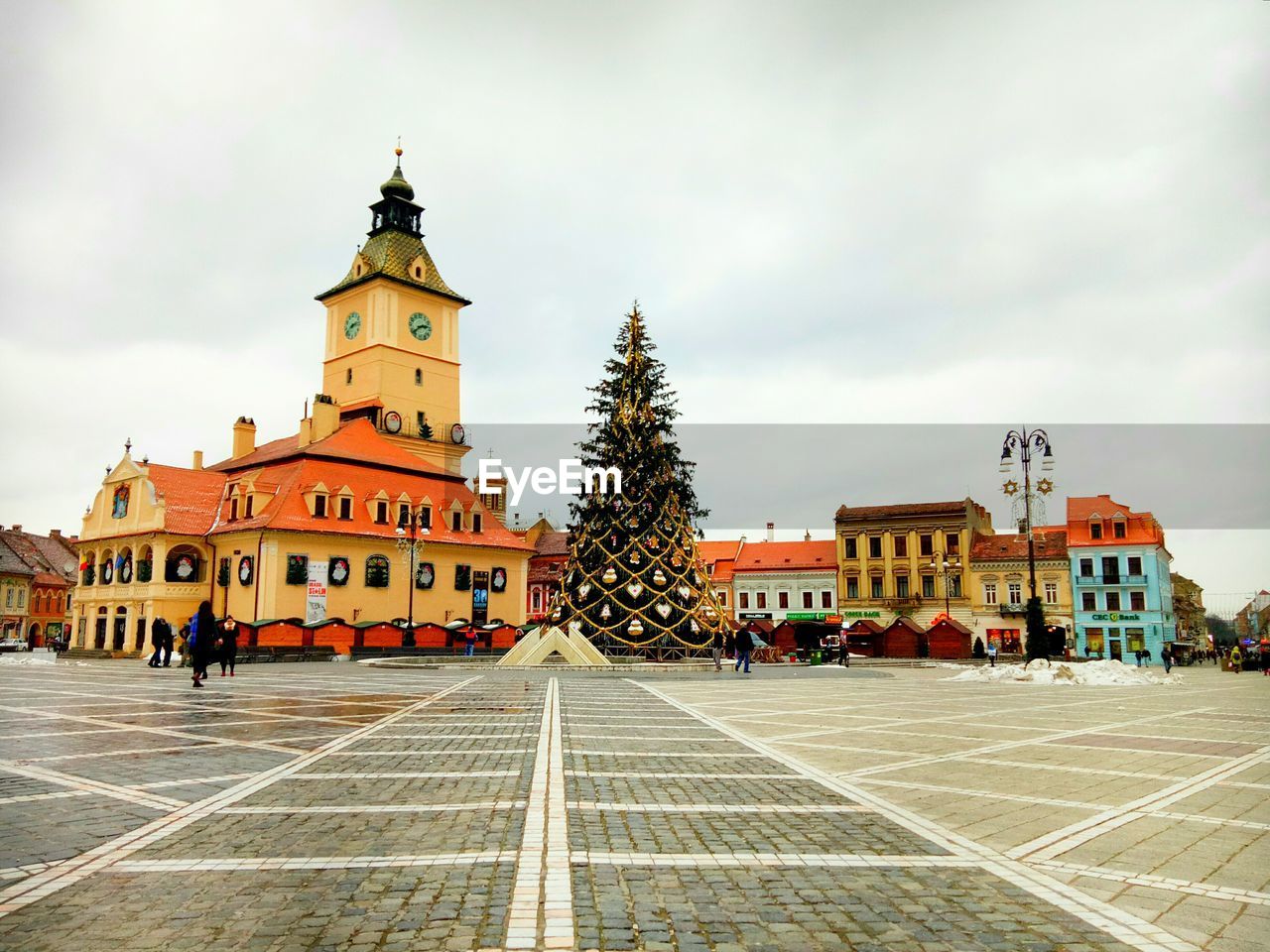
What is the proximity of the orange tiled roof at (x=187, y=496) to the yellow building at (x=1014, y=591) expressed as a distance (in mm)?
47283

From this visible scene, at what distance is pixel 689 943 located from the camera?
402cm

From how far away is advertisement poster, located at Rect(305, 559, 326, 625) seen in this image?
4434 cm

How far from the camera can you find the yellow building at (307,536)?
4462 cm

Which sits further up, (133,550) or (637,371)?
(637,371)

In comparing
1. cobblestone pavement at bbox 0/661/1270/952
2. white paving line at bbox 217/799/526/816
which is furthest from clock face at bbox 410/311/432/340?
white paving line at bbox 217/799/526/816

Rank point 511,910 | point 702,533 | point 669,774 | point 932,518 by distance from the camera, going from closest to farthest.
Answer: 1. point 511,910
2. point 669,774
3. point 702,533
4. point 932,518

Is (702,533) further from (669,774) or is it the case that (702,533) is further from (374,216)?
(374,216)

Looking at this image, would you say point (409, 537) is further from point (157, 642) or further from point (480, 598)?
point (157, 642)

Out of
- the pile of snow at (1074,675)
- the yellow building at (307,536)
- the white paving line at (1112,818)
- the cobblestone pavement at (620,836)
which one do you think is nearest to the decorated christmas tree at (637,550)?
the pile of snow at (1074,675)

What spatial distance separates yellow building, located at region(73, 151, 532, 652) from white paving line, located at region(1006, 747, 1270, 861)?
110 feet

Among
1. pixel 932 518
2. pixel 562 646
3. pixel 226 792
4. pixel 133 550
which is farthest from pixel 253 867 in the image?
pixel 932 518

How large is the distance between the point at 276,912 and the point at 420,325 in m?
62.2

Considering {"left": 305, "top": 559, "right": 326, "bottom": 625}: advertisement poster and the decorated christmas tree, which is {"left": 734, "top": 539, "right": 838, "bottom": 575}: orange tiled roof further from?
the decorated christmas tree

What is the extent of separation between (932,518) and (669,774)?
188 feet
